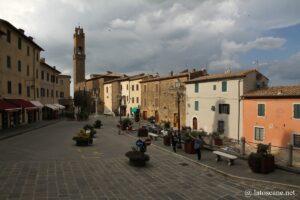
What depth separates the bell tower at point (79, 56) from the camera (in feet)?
289

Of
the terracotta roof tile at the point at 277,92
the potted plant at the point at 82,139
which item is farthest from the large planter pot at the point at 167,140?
the terracotta roof tile at the point at 277,92

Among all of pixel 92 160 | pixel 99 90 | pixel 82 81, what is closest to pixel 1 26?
pixel 92 160

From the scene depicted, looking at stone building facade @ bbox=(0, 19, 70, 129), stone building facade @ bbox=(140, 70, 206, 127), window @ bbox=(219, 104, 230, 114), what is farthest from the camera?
stone building facade @ bbox=(140, 70, 206, 127)

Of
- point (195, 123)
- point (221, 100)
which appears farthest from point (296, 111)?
point (195, 123)

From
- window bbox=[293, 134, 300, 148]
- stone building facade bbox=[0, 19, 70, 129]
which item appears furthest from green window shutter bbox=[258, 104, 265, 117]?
stone building facade bbox=[0, 19, 70, 129]

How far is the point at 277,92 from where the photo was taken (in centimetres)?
2953

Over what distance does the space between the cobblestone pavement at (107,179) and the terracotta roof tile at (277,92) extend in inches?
678

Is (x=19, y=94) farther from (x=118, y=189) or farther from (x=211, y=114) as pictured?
(x=118, y=189)

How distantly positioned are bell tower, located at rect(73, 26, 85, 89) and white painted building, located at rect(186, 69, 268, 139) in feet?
178

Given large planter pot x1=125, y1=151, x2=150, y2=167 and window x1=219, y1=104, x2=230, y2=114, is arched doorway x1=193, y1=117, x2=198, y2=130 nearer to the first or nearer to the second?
window x1=219, y1=104, x2=230, y2=114

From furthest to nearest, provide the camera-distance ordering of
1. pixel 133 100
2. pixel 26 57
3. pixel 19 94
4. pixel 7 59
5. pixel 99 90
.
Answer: pixel 99 90 → pixel 133 100 → pixel 26 57 → pixel 19 94 → pixel 7 59

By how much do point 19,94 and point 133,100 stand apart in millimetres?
32579

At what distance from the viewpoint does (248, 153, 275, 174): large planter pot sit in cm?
1195

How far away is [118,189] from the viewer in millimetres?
10086
